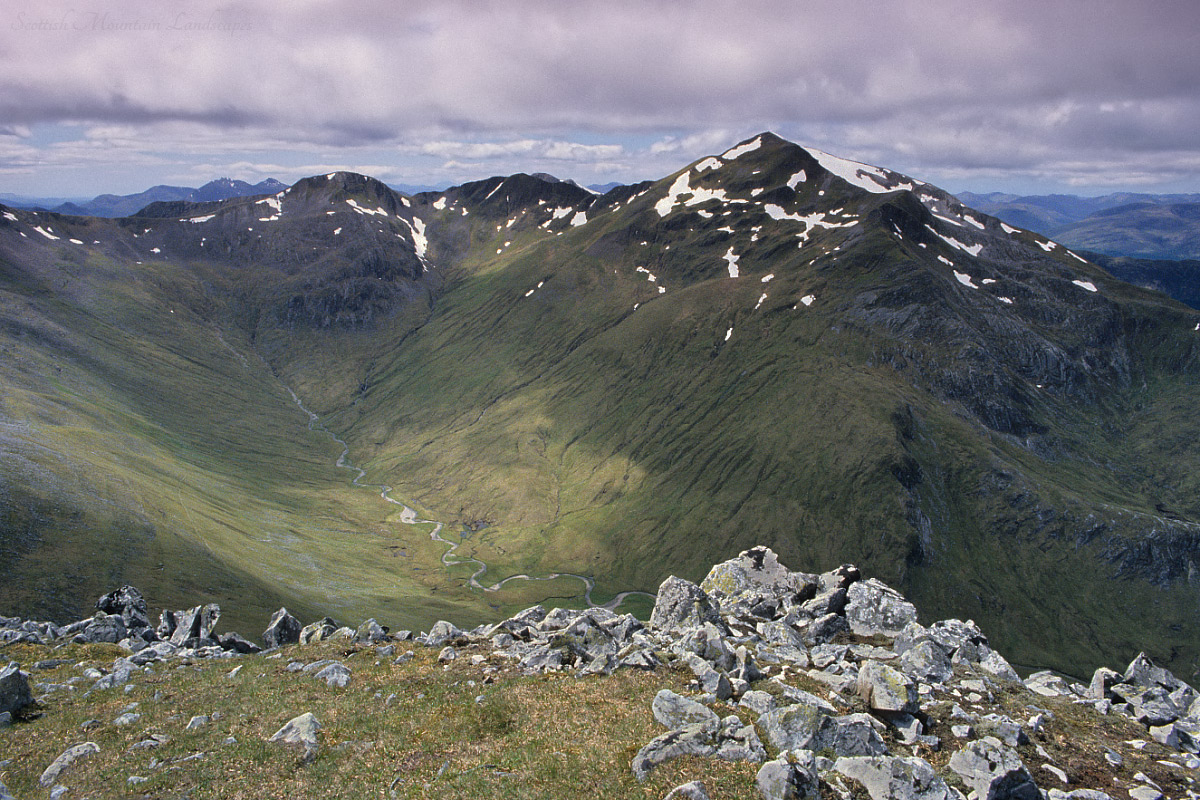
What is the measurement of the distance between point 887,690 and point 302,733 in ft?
87.5

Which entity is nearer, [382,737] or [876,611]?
[382,737]

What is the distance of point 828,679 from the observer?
1308 inches

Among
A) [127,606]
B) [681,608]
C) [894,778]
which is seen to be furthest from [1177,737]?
[127,606]

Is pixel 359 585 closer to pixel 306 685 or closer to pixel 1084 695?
pixel 306 685

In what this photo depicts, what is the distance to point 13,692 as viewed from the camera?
31.6 meters

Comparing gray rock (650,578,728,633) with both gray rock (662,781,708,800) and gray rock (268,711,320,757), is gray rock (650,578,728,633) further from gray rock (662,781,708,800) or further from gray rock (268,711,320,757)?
gray rock (268,711,320,757)

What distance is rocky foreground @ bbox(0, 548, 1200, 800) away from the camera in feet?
80.5

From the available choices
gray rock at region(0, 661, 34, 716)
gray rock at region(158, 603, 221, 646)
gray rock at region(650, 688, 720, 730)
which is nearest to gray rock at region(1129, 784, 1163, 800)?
gray rock at region(650, 688, 720, 730)

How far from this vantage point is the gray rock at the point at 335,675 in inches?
1403

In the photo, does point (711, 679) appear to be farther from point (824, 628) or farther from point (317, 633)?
point (317, 633)

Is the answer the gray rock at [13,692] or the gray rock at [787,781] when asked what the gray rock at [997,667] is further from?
the gray rock at [13,692]

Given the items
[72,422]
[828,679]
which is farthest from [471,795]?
[72,422]

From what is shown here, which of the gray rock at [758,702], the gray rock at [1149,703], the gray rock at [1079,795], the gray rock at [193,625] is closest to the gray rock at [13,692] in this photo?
the gray rock at [193,625]

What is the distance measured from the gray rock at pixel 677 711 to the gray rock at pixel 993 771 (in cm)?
988
